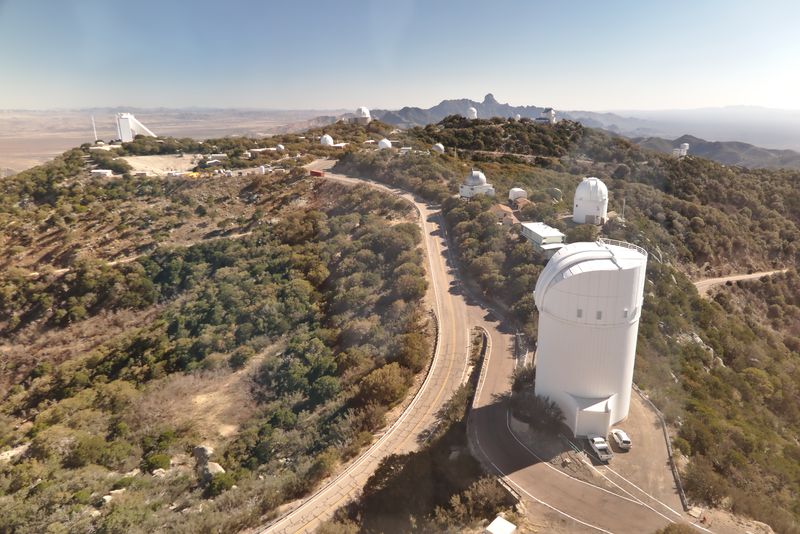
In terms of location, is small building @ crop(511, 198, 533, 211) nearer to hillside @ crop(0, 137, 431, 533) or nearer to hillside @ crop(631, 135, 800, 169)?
hillside @ crop(0, 137, 431, 533)

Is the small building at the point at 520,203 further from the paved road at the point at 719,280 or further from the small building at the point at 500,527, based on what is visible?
the small building at the point at 500,527

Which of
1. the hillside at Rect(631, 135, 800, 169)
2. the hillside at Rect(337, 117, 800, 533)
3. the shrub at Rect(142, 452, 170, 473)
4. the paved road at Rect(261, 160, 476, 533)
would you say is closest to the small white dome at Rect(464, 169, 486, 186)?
the hillside at Rect(337, 117, 800, 533)

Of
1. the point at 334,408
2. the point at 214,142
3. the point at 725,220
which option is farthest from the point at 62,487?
the point at 214,142

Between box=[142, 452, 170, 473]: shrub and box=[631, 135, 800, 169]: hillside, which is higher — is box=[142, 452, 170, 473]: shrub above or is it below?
below

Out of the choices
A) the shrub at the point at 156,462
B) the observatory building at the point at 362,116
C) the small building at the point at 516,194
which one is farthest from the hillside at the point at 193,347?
the observatory building at the point at 362,116

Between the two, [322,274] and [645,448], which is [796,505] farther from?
[322,274]
